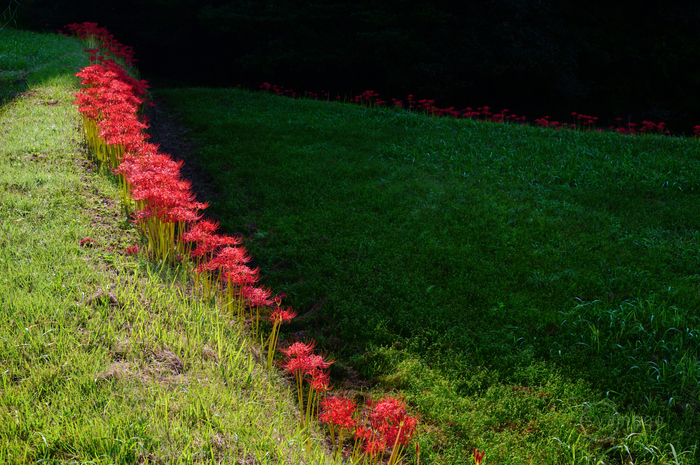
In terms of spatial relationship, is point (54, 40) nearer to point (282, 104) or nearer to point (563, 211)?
point (282, 104)

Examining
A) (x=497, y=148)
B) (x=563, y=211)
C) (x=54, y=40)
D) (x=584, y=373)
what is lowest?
(x=584, y=373)

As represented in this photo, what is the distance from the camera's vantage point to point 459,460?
2797mm

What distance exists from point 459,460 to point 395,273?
85.4 inches

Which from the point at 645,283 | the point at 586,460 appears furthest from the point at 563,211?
the point at 586,460

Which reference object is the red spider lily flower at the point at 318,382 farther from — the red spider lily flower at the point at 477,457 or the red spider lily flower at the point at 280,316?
the red spider lily flower at the point at 477,457

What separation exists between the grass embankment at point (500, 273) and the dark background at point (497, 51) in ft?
17.2

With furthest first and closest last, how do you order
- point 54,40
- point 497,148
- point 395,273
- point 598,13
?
1. point 598,13
2. point 54,40
3. point 497,148
4. point 395,273

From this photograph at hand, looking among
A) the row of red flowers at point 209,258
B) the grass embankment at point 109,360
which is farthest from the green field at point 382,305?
the row of red flowers at point 209,258

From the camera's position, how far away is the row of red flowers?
2.38 meters

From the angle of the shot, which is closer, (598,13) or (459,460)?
(459,460)

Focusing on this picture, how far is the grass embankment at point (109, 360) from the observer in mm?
2123

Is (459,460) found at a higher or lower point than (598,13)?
lower

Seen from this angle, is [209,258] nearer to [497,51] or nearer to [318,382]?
[318,382]

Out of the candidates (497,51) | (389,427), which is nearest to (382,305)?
(389,427)
